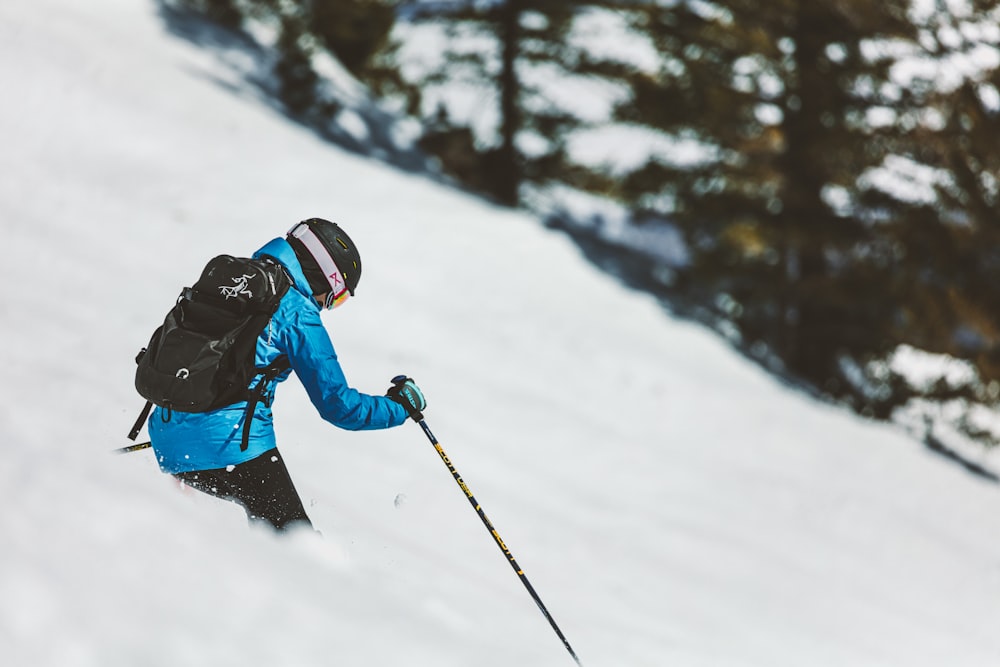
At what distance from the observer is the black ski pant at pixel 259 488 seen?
3541 mm

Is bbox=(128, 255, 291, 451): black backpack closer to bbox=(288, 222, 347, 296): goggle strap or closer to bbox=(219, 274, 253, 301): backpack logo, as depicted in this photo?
bbox=(219, 274, 253, 301): backpack logo

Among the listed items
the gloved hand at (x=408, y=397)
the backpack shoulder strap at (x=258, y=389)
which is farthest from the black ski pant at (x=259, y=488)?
the gloved hand at (x=408, y=397)

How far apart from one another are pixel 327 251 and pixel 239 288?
0.43m

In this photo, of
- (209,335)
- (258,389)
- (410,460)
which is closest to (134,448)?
(258,389)

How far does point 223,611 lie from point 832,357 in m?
16.0

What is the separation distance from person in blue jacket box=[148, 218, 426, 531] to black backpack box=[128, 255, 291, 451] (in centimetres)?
11

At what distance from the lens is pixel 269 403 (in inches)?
140

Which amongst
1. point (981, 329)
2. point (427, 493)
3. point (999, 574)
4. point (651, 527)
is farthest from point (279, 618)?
point (981, 329)

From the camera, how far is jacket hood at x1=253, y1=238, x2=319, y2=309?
346 centimetres

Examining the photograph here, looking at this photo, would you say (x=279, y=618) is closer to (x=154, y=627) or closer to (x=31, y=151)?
(x=154, y=627)

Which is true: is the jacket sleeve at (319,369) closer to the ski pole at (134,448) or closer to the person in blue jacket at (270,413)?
the person in blue jacket at (270,413)

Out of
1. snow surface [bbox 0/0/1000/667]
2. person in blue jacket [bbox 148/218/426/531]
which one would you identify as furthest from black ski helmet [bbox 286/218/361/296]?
snow surface [bbox 0/0/1000/667]

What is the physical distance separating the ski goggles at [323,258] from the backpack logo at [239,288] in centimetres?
36

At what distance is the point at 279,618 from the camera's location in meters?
3.05
